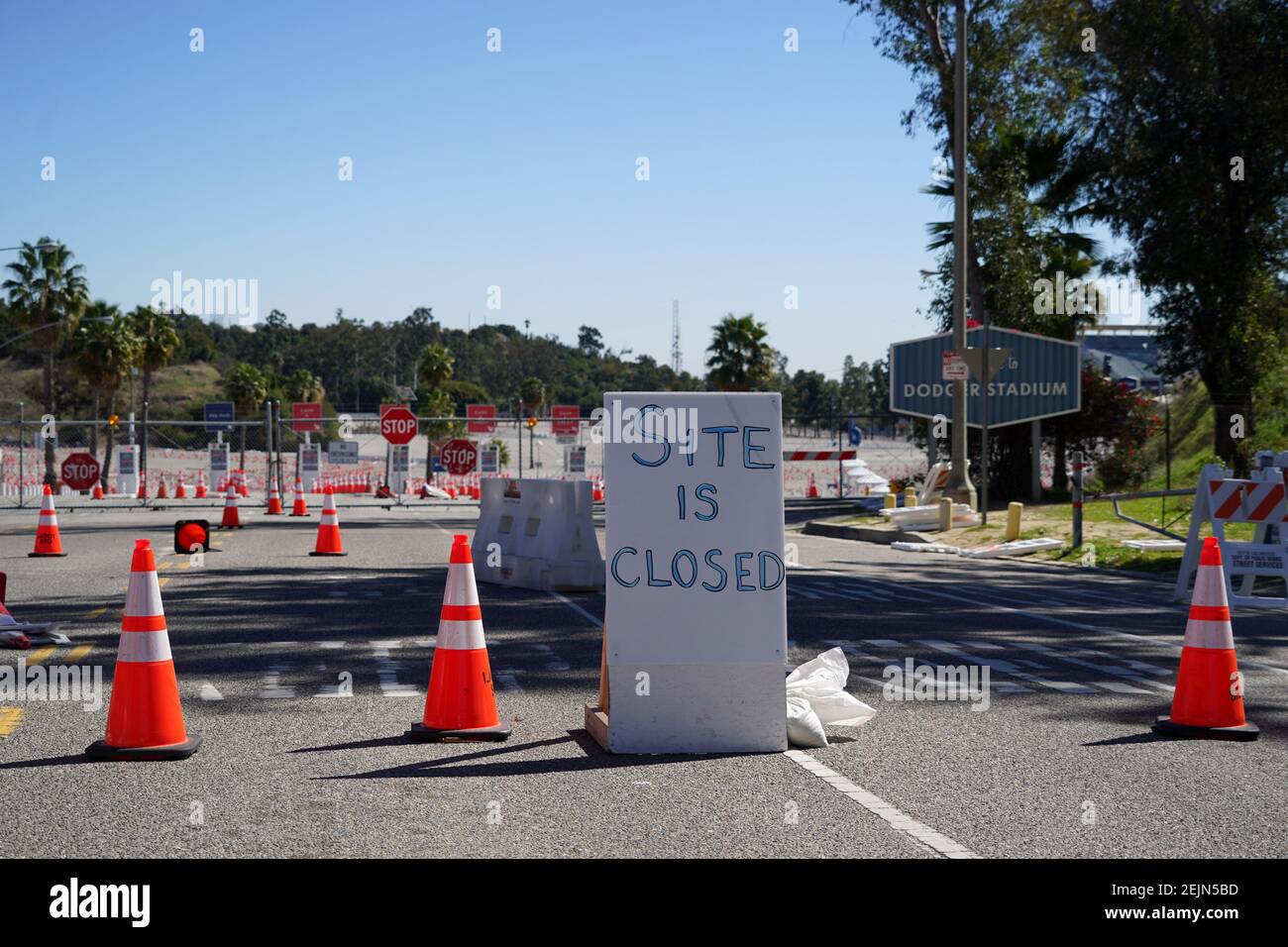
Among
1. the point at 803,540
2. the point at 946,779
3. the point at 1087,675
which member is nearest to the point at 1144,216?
the point at 803,540

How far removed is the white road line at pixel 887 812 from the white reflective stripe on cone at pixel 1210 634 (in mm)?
2220

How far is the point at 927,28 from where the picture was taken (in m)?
32.2

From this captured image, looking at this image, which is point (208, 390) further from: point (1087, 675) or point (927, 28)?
point (1087, 675)

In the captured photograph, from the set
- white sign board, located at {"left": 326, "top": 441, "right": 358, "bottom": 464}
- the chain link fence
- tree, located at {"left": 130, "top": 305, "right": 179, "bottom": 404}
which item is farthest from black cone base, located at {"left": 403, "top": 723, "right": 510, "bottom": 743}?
tree, located at {"left": 130, "top": 305, "right": 179, "bottom": 404}

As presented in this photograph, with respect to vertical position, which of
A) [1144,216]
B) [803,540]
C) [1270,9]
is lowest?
[803,540]

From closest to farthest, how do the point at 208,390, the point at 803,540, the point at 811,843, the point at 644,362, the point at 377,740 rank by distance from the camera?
the point at 811,843 → the point at 377,740 → the point at 803,540 → the point at 208,390 → the point at 644,362

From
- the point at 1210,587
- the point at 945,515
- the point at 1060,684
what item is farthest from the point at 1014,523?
the point at 1210,587

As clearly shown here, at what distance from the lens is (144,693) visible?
277 inches

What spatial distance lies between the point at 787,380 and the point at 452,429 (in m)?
75.2

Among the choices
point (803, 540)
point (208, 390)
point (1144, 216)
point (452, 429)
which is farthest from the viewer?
point (208, 390)

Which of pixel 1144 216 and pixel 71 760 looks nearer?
pixel 71 760

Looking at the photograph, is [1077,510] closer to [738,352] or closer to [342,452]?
[342,452]

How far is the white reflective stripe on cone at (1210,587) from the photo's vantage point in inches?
Result: 306
